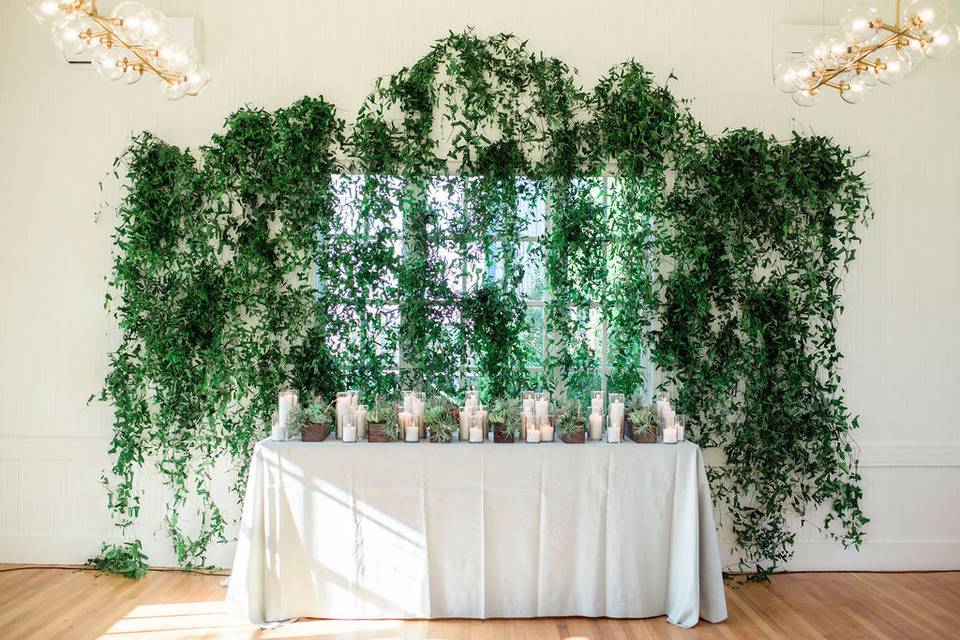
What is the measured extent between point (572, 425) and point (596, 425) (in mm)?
147

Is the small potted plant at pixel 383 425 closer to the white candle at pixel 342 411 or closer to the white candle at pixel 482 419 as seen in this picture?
the white candle at pixel 342 411

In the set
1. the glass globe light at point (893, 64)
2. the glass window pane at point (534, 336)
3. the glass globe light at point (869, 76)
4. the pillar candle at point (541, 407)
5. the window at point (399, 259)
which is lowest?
the pillar candle at point (541, 407)

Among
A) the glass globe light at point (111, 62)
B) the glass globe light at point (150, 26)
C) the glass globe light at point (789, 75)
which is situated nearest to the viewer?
the glass globe light at point (150, 26)

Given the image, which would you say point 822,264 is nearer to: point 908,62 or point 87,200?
point 908,62

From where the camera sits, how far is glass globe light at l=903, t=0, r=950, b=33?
2225 mm

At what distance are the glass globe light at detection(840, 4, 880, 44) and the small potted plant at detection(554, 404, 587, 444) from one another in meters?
1.95

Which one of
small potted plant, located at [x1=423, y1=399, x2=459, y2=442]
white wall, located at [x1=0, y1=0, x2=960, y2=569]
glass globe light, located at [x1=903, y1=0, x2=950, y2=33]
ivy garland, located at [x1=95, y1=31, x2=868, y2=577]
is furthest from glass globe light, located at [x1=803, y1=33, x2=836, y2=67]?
small potted plant, located at [x1=423, y1=399, x2=459, y2=442]

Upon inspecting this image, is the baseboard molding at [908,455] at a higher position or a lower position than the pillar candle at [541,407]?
lower

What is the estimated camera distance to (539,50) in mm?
3889

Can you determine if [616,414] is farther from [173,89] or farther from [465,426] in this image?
[173,89]

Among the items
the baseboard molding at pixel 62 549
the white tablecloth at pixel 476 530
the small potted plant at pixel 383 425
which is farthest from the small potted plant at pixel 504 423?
the baseboard molding at pixel 62 549

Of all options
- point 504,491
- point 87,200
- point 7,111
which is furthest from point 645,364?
point 7,111

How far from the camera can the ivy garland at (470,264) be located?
3750 mm

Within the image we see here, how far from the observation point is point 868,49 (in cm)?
241
